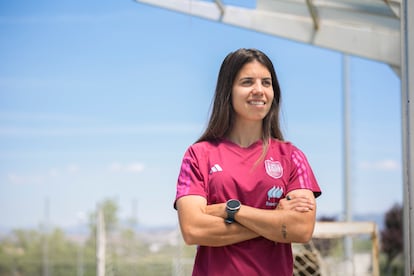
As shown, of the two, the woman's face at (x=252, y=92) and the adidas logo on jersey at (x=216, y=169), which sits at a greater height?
the woman's face at (x=252, y=92)

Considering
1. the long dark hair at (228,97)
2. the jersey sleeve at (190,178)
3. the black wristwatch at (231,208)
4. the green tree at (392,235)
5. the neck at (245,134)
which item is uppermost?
the long dark hair at (228,97)

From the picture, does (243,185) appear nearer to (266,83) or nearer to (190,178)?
(190,178)

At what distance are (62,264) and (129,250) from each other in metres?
2.57

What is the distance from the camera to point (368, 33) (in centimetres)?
810

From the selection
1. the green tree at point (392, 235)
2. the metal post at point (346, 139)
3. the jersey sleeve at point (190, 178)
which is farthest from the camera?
the green tree at point (392, 235)

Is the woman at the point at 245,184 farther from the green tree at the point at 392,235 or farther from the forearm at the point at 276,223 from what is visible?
the green tree at the point at 392,235

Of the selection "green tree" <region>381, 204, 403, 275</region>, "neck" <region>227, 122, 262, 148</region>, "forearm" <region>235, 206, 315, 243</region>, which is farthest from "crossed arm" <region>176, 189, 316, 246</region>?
"green tree" <region>381, 204, 403, 275</region>

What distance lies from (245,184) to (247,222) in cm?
12

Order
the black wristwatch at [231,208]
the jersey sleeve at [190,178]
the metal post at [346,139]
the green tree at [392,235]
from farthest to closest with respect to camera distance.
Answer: the green tree at [392,235]
the metal post at [346,139]
the jersey sleeve at [190,178]
the black wristwatch at [231,208]

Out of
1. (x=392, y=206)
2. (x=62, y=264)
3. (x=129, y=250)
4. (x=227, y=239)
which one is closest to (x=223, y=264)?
(x=227, y=239)

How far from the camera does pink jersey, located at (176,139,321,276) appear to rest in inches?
94.9

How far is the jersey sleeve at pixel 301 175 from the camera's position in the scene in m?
2.52

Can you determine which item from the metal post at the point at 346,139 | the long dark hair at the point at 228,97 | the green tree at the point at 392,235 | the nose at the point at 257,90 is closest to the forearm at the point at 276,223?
the long dark hair at the point at 228,97

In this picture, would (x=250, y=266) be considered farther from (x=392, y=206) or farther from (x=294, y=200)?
(x=392, y=206)
